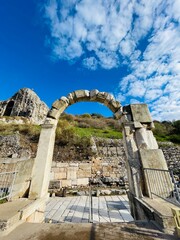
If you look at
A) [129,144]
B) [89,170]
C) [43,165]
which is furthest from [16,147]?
[129,144]

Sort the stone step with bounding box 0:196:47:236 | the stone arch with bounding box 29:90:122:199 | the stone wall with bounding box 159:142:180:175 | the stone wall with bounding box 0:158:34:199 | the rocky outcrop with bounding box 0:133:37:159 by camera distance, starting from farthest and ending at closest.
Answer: the stone wall with bounding box 159:142:180:175 → the rocky outcrop with bounding box 0:133:37:159 → the stone arch with bounding box 29:90:122:199 → the stone wall with bounding box 0:158:34:199 → the stone step with bounding box 0:196:47:236

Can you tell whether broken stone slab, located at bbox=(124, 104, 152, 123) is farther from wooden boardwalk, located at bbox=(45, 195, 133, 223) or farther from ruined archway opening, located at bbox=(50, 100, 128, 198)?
wooden boardwalk, located at bbox=(45, 195, 133, 223)

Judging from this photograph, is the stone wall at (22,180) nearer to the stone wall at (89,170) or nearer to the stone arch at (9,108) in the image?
the stone wall at (89,170)

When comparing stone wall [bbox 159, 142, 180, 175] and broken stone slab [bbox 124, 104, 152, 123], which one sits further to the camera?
stone wall [bbox 159, 142, 180, 175]

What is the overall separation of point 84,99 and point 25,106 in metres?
31.4

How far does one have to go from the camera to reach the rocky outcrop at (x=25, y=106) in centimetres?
3014

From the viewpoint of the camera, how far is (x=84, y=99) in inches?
180

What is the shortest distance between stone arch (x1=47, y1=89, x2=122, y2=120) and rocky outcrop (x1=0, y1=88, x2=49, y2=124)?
2689cm

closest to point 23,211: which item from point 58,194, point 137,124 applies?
point 137,124

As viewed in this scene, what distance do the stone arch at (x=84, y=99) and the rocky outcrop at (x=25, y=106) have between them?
1059 inches

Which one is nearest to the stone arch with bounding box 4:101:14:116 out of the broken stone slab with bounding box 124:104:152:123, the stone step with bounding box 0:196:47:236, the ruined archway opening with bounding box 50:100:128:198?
the ruined archway opening with bounding box 50:100:128:198

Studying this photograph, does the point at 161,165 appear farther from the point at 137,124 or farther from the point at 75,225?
the point at 75,225

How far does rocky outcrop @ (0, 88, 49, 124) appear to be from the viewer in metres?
30.1

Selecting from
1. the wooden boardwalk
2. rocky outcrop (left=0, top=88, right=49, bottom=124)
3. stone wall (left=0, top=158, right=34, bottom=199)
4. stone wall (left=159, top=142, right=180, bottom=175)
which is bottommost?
the wooden boardwalk
